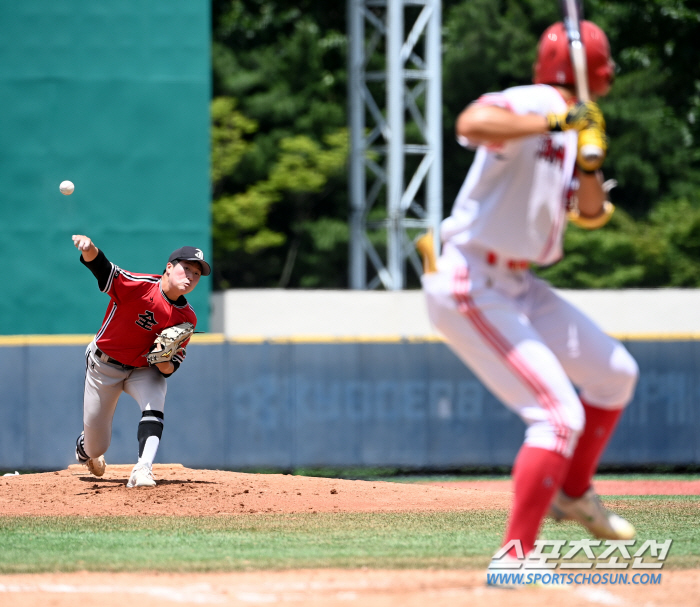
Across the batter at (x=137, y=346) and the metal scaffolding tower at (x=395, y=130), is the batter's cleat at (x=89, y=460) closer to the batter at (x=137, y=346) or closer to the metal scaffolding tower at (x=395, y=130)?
the batter at (x=137, y=346)

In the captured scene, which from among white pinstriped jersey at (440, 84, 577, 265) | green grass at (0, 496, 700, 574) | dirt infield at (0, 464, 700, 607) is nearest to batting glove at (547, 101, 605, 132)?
white pinstriped jersey at (440, 84, 577, 265)

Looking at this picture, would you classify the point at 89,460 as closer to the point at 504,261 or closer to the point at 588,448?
the point at 588,448

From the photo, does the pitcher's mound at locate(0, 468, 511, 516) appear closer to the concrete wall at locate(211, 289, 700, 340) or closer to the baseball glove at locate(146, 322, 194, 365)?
the baseball glove at locate(146, 322, 194, 365)

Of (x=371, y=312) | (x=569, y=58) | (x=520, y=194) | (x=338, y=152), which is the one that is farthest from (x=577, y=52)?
(x=338, y=152)

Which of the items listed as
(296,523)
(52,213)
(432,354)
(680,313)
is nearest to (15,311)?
(52,213)

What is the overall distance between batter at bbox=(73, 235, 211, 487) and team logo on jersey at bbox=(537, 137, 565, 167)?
3901mm

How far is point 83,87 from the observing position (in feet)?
45.4

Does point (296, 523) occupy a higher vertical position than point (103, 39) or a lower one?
lower

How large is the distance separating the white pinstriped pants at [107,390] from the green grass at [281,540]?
1.15 m

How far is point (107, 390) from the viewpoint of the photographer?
7.66 meters

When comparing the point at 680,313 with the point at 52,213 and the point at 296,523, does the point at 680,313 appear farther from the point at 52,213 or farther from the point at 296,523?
the point at 296,523

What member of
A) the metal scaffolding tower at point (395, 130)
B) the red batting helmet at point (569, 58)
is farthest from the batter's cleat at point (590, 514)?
the metal scaffolding tower at point (395, 130)

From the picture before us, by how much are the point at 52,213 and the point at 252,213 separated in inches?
811

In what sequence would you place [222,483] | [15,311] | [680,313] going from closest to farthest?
[222,483] → [15,311] → [680,313]
